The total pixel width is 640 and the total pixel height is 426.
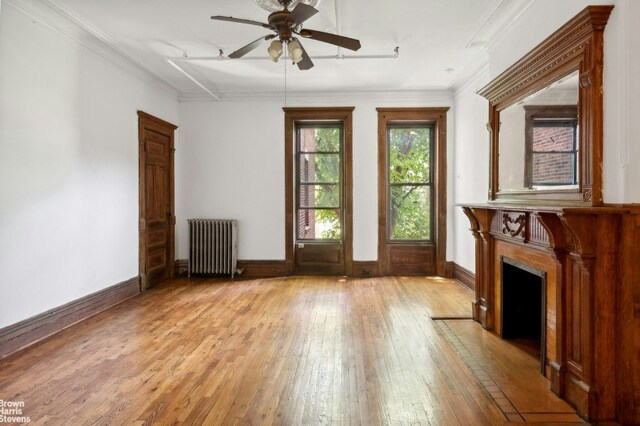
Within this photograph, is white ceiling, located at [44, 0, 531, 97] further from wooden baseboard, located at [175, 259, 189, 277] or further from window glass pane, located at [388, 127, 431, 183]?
wooden baseboard, located at [175, 259, 189, 277]

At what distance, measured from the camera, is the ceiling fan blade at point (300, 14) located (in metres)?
2.70

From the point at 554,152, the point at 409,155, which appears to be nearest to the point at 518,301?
the point at 554,152

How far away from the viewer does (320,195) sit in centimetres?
696

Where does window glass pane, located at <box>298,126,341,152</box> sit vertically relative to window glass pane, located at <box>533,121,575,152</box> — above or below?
above

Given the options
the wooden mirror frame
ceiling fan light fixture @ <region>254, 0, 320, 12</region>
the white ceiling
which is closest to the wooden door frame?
the white ceiling

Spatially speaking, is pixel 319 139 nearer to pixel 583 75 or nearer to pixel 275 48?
pixel 275 48

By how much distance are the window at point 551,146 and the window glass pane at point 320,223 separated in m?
3.91

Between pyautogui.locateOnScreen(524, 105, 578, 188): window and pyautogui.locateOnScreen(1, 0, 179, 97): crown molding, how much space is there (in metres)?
4.44

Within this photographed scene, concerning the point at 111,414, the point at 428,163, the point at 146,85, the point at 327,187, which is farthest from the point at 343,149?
the point at 111,414

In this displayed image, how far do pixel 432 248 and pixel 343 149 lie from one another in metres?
2.32

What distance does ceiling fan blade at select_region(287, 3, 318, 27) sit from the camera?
2705 millimetres

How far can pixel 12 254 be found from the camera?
341cm

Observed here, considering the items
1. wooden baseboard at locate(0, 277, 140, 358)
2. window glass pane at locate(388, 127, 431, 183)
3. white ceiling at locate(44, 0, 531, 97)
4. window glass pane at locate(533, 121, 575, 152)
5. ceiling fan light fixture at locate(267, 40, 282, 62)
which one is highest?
white ceiling at locate(44, 0, 531, 97)

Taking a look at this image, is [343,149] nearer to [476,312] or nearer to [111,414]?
[476,312]
